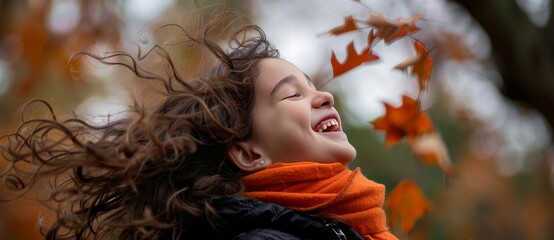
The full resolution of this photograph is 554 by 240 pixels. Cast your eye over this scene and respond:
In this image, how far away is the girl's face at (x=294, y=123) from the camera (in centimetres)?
215

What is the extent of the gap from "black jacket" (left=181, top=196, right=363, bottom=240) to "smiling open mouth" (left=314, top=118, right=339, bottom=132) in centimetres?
25

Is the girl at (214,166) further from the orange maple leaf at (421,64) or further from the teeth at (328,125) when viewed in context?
the orange maple leaf at (421,64)

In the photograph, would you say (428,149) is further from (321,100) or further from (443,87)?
(443,87)

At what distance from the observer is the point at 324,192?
2078mm

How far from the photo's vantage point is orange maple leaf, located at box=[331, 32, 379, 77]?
2.38 m

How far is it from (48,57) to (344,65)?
Answer: 3735 millimetres

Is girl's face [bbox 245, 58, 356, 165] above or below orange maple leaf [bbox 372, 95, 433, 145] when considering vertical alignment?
above

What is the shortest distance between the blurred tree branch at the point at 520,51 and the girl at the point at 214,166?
2.76 ft

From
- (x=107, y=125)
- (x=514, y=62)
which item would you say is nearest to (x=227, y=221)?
(x=107, y=125)

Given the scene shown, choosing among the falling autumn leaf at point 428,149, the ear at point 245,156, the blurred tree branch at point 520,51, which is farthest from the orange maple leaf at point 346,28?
the falling autumn leaf at point 428,149

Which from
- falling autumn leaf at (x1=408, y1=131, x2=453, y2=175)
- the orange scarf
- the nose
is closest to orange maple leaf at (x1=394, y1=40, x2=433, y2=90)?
the nose

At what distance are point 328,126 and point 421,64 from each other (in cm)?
32

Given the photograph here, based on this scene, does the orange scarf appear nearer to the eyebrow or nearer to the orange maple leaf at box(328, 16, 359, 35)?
the eyebrow

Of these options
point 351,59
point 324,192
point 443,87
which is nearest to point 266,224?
point 324,192
